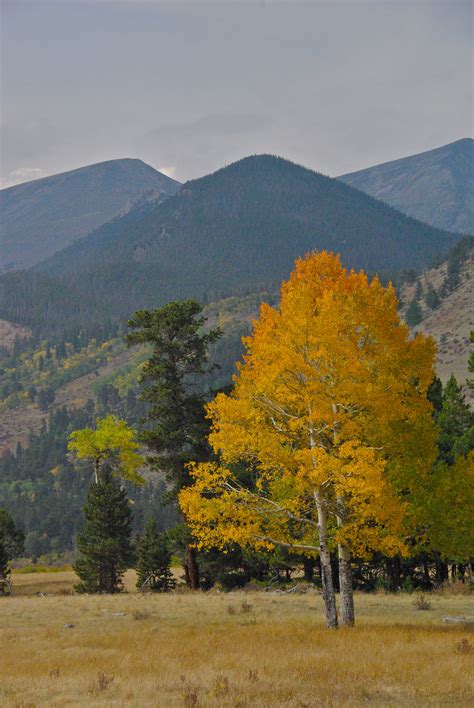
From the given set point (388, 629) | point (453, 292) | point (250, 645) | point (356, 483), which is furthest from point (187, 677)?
point (453, 292)

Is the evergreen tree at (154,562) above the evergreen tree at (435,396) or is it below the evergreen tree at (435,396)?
below

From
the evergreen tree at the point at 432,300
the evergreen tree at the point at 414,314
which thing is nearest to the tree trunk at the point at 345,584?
the evergreen tree at the point at 414,314

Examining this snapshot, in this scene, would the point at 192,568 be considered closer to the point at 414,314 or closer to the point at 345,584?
the point at 345,584

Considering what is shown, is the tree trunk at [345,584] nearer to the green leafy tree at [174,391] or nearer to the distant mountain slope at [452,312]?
the green leafy tree at [174,391]

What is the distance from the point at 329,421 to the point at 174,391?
18.3 meters

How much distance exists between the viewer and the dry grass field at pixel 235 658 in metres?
14.2

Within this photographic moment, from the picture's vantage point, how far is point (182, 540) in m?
37.6

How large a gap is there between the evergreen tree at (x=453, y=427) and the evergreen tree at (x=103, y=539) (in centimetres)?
2186

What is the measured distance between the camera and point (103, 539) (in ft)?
158

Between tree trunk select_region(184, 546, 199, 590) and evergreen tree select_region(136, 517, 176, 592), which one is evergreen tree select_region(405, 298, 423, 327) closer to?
evergreen tree select_region(136, 517, 176, 592)

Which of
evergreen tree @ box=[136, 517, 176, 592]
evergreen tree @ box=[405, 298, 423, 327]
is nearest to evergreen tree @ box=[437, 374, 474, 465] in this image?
evergreen tree @ box=[136, 517, 176, 592]

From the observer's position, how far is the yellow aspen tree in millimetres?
20328

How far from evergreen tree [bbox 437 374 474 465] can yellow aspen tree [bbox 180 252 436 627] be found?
17.8 m

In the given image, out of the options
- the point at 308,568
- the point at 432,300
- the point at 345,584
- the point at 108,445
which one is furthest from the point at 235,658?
the point at 432,300
